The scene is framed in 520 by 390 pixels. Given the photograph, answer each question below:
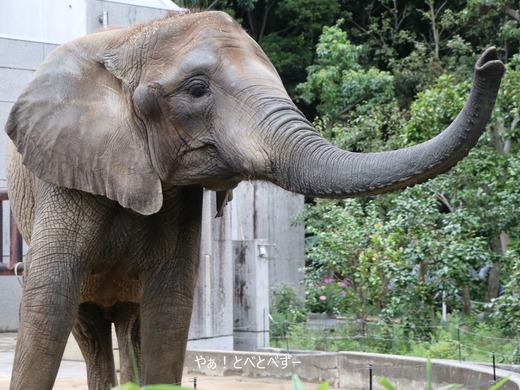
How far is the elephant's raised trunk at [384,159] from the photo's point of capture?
3.95 metres

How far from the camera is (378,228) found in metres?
13.1

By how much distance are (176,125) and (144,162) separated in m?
0.27

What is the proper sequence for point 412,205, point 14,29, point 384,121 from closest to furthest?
point 412,205 < point 14,29 < point 384,121

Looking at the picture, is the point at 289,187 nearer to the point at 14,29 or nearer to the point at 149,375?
the point at 149,375

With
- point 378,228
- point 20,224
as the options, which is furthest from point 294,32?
point 20,224

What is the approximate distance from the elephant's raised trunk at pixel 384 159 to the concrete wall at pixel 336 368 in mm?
4418

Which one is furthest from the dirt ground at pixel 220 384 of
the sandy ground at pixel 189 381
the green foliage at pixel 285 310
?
the green foliage at pixel 285 310

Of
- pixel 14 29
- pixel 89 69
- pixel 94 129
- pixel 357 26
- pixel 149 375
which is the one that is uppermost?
pixel 357 26

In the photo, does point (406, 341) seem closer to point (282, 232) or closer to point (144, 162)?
point (144, 162)

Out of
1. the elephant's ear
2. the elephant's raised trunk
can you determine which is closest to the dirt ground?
the elephant's ear

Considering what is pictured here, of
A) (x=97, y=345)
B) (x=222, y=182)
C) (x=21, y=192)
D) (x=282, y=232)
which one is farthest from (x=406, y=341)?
(x=282, y=232)

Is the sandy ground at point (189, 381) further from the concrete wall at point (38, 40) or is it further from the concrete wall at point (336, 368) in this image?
the concrete wall at point (38, 40)

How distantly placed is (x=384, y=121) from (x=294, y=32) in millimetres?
12180

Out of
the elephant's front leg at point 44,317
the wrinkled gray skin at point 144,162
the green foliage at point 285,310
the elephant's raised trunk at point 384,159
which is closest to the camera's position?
the elephant's raised trunk at point 384,159
